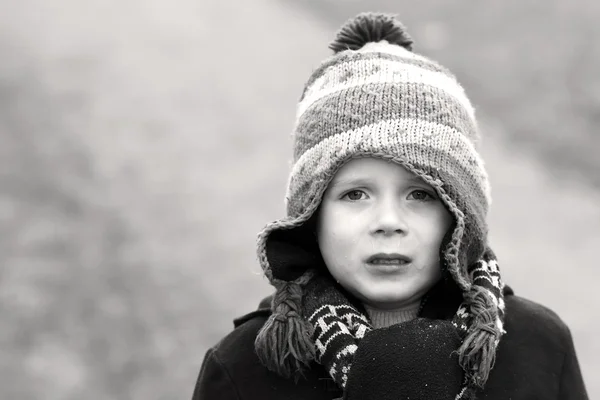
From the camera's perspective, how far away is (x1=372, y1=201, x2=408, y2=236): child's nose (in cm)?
171

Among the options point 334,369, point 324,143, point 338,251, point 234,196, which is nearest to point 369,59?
point 324,143

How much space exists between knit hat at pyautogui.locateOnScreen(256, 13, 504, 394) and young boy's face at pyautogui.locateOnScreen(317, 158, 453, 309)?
36 millimetres

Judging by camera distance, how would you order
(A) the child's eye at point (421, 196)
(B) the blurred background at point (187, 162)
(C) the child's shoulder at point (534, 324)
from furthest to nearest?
(B) the blurred background at point (187, 162) < (C) the child's shoulder at point (534, 324) < (A) the child's eye at point (421, 196)

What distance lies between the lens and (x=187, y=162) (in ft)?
14.0

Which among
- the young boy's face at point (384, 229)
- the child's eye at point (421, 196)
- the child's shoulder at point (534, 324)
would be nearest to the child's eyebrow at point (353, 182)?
the young boy's face at point (384, 229)

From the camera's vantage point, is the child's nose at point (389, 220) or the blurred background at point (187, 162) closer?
the child's nose at point (389, 220)

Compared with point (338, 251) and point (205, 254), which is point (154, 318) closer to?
point (205, 254)

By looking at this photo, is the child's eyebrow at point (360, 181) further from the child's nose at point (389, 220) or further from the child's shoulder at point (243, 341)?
the child's shoulder at point (243, 341)

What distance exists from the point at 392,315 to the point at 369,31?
68 cm

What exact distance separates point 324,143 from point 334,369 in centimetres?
48

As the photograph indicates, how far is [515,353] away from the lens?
1886 mm

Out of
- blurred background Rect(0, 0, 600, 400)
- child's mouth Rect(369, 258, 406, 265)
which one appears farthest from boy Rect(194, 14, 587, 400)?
blurred background Rect(0, 0, 600, 400)

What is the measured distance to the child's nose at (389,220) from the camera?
1706mm

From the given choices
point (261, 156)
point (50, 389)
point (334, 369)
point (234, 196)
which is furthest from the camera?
point (261, 156)
